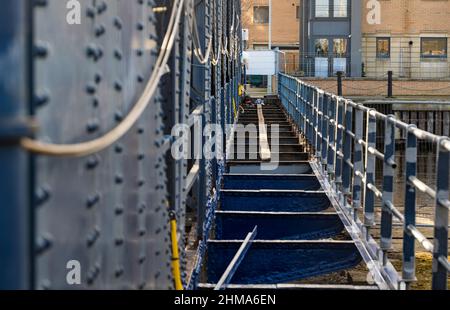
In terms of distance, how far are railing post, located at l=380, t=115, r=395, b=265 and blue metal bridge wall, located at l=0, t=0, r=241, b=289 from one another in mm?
3178

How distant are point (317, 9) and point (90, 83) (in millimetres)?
46123

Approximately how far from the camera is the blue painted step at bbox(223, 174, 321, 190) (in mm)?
13008

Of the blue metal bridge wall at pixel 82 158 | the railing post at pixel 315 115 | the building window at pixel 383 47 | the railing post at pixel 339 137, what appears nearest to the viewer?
the blue metal bridge wall at pixel 82 158

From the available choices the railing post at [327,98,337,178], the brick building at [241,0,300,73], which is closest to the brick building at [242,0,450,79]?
the brick building at [241,0,300,73]

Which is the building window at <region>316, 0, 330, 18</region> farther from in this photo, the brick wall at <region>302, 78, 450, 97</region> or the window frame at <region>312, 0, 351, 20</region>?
the brick wall at <region>302, 78, 450, 97</region>

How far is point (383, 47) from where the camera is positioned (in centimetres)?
4859

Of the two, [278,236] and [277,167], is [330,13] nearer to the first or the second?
[277,167]

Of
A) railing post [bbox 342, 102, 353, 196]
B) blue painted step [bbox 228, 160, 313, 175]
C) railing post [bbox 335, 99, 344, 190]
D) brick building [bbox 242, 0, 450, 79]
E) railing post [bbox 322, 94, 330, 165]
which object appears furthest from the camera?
brick building [bbox 242, 0, 450, 79]

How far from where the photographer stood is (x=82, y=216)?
2453 millimetres

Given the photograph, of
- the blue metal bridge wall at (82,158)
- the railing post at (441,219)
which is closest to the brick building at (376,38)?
the railing post at (441,219)

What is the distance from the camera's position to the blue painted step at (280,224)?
9.74m

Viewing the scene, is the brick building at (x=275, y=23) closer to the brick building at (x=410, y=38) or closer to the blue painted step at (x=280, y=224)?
the brick building at (x=410, y=38)

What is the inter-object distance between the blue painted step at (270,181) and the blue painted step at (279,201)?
1562 millimetres

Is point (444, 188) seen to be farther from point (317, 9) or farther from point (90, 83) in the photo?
point (317, 9)
